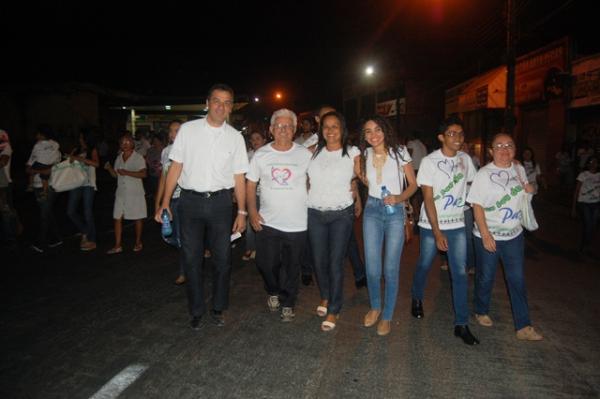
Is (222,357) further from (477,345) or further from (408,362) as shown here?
(477,345)

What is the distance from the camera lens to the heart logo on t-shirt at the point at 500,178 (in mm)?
4348

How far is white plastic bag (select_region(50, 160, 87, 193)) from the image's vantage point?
7.99 meters

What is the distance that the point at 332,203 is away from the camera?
459cm

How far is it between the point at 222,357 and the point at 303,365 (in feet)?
2.22

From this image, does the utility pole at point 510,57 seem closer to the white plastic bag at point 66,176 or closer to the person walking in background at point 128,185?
the person walking in background at point 128,185

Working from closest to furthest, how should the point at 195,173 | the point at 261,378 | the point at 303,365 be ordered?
1. the point at 261,378
2. the point at 303,365
3. the point at 195,173

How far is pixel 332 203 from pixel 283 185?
51 centimetres

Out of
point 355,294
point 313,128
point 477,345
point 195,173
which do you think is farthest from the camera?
point 313,128

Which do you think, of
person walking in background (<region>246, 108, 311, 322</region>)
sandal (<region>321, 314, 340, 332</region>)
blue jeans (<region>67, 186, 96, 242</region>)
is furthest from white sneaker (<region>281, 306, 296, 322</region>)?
blue jeans (<region>67, 186, 96, 242</region>)

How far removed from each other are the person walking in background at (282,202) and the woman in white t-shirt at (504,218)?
1.60m

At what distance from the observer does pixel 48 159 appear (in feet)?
27.1

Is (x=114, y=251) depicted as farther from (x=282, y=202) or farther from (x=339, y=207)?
(x=339, y=207)

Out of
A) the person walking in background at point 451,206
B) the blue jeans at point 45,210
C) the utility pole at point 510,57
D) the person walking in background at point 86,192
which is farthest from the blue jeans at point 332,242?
the utility pole at point 510,57

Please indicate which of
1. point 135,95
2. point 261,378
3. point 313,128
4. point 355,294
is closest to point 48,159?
point 313,128
